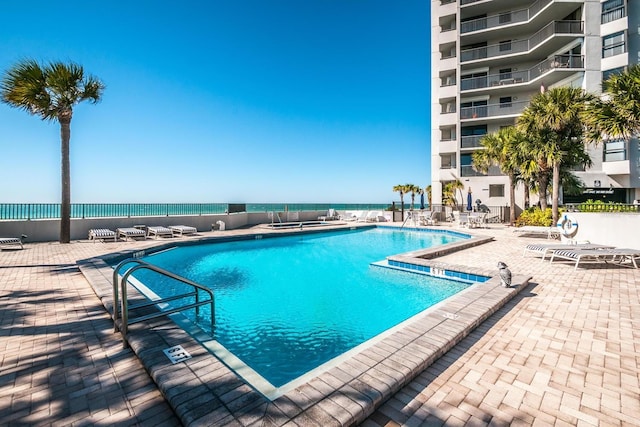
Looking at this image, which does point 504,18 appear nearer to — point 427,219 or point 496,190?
point 496,190

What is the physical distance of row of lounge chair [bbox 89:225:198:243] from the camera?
11.1 m

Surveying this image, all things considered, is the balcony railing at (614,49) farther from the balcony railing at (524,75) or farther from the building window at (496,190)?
the building window at (496,190)

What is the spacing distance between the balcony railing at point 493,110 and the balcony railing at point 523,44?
13.0ft

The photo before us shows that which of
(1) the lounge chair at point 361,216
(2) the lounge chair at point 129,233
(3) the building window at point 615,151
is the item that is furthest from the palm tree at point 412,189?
(2) the lounge chair at point 129,233

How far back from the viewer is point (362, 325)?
454cm

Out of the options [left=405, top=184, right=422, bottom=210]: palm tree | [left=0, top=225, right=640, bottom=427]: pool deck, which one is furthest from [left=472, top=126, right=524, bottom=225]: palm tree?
[left=0, top=225, right=640, bottom=427]: pool deck

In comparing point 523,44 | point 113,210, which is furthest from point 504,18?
point 113,210

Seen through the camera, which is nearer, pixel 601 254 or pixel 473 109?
pixel 601 254

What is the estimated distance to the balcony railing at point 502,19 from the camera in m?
21.1

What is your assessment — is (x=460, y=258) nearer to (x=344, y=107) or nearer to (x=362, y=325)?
(x=362, y=325)

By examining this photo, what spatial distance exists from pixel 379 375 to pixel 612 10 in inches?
1107

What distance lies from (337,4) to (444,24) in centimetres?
1266

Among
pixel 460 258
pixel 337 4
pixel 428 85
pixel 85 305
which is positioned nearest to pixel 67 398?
pixel 85 305

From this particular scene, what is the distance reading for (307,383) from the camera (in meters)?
2.33
